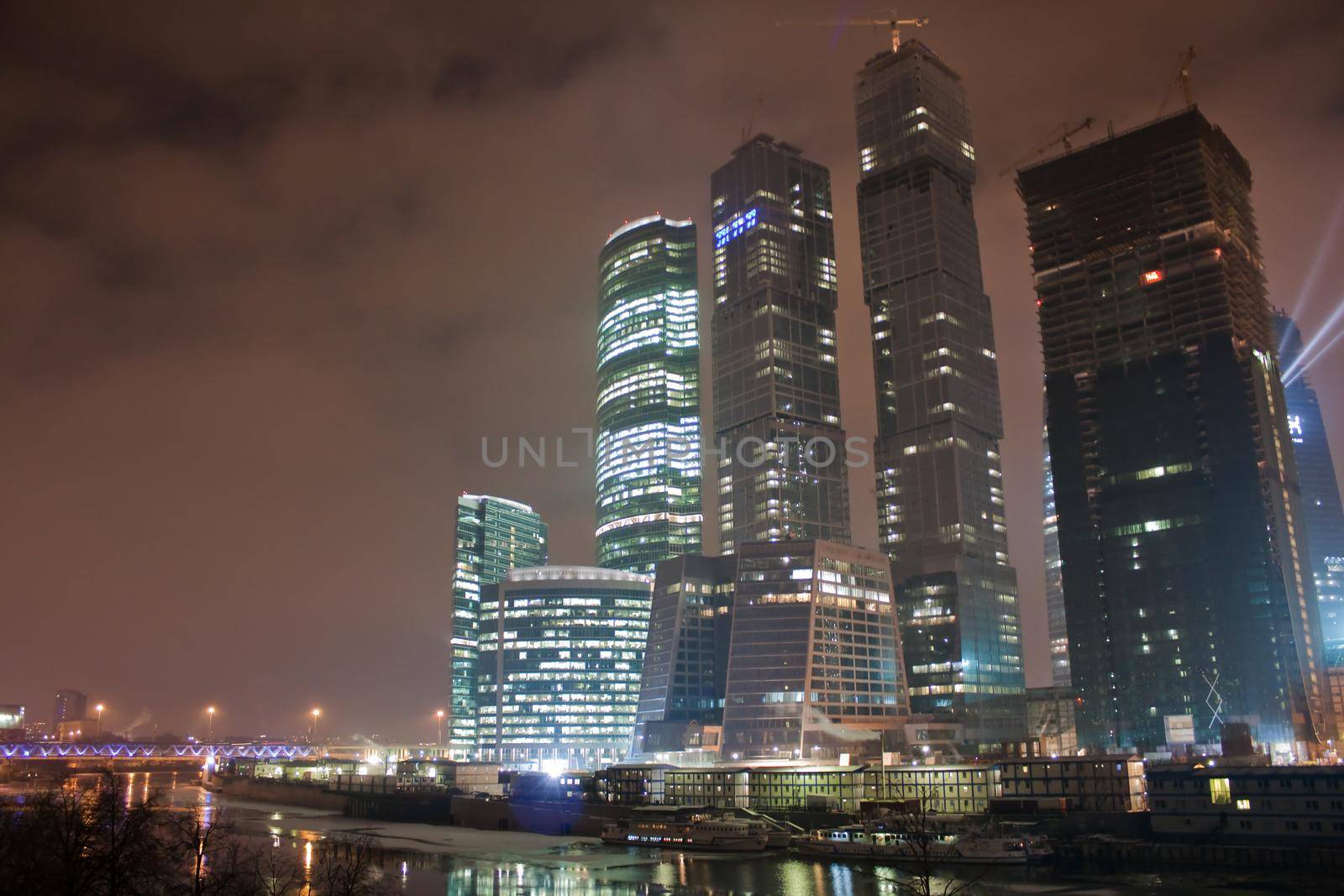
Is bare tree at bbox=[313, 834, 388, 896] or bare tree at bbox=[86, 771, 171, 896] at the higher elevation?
bare tree at bbox=[86, 771, 171, 896]

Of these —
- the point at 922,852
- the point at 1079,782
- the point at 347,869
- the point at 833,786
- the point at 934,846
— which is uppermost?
the point at 1079,782

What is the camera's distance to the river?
116m

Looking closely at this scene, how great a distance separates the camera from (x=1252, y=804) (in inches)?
5197

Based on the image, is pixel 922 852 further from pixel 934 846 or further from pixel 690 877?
pixel 934 846

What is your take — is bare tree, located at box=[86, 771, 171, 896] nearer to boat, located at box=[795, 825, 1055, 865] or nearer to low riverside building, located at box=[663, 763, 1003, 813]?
boat, located at box=[795, 825, 1055, 865]

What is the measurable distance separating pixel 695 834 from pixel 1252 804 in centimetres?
7761

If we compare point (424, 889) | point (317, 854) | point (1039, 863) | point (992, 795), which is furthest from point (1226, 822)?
point (317, 854)

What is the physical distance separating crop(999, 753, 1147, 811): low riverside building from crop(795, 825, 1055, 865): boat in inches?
591

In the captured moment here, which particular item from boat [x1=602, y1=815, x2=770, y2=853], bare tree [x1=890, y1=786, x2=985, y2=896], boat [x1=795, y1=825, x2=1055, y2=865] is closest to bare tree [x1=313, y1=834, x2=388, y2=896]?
boat [x1=602, y1=815, x2=770, y2=853]

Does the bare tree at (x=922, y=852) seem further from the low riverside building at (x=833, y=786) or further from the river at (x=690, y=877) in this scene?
the low riverside building at (x=833, y=786)

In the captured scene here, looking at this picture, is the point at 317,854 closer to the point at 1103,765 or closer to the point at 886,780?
the point at 886,780

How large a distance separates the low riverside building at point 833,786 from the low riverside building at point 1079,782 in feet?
12.5

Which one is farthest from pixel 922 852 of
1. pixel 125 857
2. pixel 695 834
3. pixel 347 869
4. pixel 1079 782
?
pixel 125 857

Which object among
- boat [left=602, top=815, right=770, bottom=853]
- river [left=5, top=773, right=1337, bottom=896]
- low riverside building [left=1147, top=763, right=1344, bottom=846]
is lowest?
river [left=5, top=773, right=1337, bottom=896]
